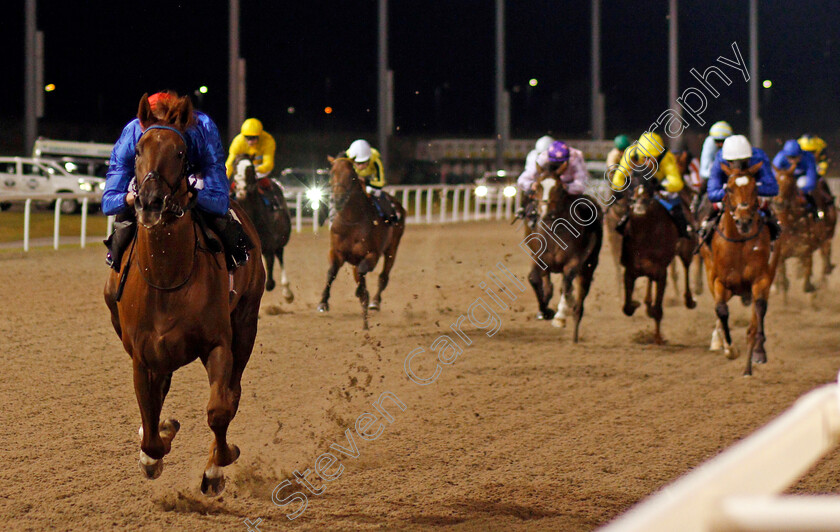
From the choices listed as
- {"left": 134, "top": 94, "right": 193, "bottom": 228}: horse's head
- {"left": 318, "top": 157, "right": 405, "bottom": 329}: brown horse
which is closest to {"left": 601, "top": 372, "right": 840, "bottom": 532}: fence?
{"left": 134, "top": 94, "right": 193, "bottom": 228}: horse's head

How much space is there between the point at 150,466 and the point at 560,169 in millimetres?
5509

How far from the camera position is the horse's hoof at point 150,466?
4285mm

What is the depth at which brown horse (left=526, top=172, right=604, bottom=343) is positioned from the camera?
879 cm

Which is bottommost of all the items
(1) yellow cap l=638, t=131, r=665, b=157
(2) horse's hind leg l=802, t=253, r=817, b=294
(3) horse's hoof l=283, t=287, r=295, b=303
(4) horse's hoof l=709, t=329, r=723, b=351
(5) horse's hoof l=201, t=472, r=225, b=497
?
(5) horse's hoof l=201, t=472, r=225, b=497

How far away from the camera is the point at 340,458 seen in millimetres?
5023

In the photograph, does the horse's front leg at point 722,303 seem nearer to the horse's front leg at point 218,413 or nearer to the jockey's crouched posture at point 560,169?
the jockey's crouched posture at point 560,169

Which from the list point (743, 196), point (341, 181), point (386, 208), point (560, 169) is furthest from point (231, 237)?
point (386, 208)

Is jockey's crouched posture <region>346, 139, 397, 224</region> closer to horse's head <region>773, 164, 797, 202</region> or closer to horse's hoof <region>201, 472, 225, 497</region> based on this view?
horse's head <region>773, 164, 797, 202</region>

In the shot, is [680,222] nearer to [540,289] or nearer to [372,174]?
[540,289]

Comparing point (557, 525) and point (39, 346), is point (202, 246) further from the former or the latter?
point (39, 346)

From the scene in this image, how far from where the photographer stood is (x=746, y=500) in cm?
140

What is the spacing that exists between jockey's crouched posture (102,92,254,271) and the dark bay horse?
5.44 m

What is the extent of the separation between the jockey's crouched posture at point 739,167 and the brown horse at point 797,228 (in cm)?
233

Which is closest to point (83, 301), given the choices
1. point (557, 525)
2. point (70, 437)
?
point (70, 437)
